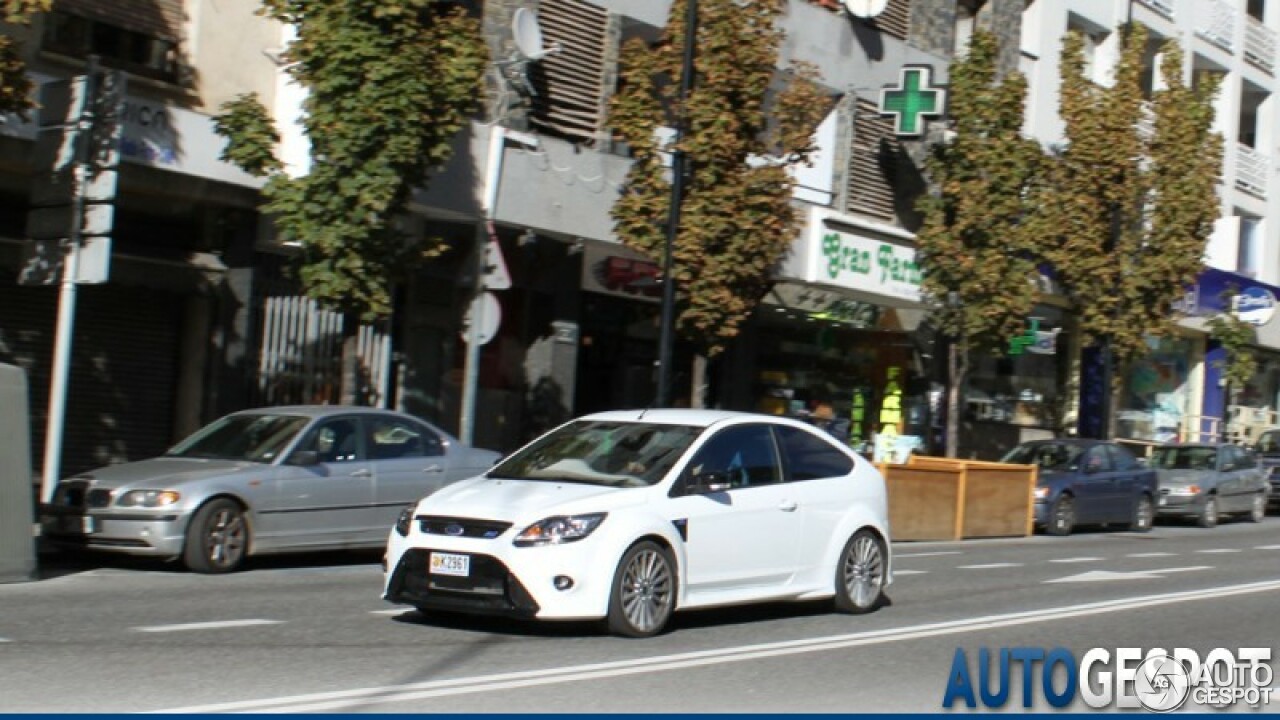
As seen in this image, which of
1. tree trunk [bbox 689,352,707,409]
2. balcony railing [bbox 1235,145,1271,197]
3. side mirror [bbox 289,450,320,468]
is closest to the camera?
side mirror [bbox 289,450,320,468]

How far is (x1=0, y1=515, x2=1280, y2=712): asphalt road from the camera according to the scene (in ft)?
27.5

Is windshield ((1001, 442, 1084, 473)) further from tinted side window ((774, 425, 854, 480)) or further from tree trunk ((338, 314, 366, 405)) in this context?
tinted side window ((774, 425, 854, 480))

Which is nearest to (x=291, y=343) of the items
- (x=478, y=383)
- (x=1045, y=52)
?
(x=478, y=383)

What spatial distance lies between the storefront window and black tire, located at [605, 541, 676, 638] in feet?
107

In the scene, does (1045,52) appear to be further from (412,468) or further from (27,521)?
(27,521)

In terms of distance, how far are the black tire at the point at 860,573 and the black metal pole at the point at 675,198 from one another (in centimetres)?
883

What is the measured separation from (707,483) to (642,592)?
3.24ft

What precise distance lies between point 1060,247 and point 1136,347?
2772 mm

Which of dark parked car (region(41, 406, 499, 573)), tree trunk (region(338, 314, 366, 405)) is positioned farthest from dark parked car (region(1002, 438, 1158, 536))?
dark parked car (region(41, 406, 499, 573))

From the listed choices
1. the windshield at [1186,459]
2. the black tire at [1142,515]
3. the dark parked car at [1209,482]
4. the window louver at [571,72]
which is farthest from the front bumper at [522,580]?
the windshield at [1186,459]

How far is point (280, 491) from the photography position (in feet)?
48.5

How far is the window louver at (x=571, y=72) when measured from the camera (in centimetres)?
2484

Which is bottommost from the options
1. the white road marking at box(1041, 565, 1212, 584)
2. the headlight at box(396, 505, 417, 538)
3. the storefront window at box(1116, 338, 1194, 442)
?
the white road marking at box(1041, 565, 1212, 584)
